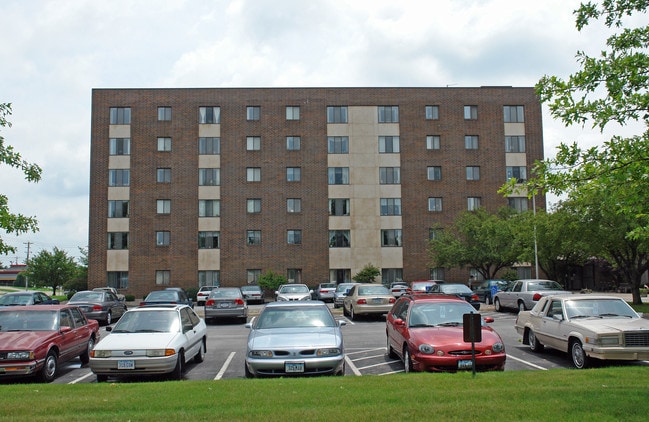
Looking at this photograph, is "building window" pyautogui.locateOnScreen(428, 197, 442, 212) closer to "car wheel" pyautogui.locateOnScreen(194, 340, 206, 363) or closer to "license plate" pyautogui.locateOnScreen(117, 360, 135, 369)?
"car wheel" pyautogui.locateOnScreen(194, 340, 206, 363)

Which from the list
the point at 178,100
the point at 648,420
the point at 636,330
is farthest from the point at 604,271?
the point at 648,420

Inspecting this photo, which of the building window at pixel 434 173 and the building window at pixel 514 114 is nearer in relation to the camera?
the building window at pixel 434 173

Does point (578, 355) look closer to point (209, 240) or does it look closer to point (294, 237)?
point (294, 237)

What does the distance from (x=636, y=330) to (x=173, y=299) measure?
1818cm

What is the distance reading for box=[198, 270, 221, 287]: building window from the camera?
167 ft

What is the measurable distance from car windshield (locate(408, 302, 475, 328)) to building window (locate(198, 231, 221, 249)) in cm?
4004

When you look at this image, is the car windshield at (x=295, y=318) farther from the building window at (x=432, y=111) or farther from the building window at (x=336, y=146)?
the building window at (x=432, y=111)

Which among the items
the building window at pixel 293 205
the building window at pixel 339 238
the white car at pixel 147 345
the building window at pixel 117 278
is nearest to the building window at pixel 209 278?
the building window at pixel 117 278

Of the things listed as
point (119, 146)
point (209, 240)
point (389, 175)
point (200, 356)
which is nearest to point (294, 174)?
point (389, 175)

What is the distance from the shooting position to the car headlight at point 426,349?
36.1ft

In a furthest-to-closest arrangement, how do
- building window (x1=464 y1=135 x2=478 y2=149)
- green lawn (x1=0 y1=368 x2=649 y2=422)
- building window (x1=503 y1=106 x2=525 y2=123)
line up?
building window (x1=503 y1=106 x2=525 y2=123)
building window (x1=464 y1=135 x2=478 y2=149)
green lawn (x1=0 y1=368 x2=649 y2=422)

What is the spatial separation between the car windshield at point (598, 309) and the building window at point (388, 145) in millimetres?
40187

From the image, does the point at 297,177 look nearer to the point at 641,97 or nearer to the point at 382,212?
the point at 382,212

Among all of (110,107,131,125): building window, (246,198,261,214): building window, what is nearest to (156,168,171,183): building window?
(110,107,131,125): building window
